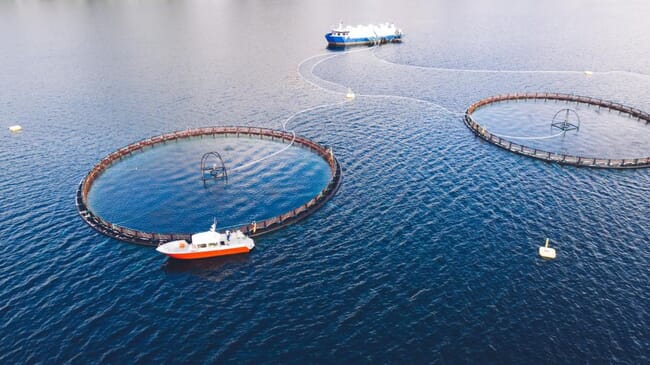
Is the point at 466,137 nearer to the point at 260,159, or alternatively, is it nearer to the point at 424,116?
the point at 424,116

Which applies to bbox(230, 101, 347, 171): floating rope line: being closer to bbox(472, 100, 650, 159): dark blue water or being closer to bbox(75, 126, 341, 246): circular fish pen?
bbox(75, 126, 341, 246): circular fish pen

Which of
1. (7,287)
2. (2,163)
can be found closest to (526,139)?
(7,287)

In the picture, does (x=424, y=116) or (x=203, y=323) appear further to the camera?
(x=424, y=116)

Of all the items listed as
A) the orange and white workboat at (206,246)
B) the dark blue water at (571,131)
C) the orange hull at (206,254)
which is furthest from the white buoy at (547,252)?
the orange hull at (206,254)

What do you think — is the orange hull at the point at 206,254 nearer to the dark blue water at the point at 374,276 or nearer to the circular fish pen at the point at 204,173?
the dark blue water at the point at 374,276

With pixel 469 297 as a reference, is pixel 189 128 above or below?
above

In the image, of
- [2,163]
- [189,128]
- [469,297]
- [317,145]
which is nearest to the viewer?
[469,297]
